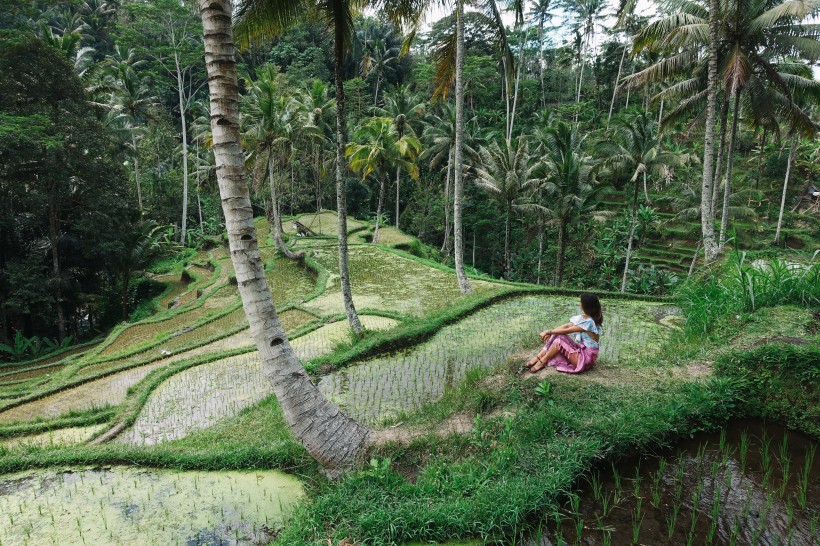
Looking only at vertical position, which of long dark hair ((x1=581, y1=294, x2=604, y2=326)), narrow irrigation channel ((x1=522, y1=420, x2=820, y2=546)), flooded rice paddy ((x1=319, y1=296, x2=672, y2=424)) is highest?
long dark hair ((x1=581, y1=294, x2=604, y2=326))

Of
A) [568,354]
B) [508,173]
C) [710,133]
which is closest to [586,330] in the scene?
[568,354]

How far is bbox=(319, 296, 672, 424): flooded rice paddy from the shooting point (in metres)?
6.84

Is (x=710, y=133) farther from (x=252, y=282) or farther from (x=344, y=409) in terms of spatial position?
(x=252, y=282)

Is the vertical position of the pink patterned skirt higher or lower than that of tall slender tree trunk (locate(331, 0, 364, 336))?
lower

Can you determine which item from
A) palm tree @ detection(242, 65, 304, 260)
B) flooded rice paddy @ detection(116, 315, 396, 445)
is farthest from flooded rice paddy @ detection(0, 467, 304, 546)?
palm tree @ detection(242, 65, 304, 260)

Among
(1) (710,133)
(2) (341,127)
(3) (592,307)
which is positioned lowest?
(3) (592,307)

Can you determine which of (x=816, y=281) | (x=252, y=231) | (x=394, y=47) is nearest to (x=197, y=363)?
(x=252, y=231)

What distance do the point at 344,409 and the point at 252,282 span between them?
9.41 ft

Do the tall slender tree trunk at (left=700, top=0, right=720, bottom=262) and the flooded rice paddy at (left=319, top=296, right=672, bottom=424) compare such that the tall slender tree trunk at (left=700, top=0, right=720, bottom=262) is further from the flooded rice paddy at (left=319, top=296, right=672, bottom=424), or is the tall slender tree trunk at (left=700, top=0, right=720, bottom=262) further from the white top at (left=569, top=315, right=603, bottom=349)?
the white top at (left=569, top=315, right=603, bottom=349)

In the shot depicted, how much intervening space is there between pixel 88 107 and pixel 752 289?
19300 millimetres

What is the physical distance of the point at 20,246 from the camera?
1623 centimetres

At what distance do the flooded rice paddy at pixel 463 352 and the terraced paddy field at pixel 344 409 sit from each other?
46mm

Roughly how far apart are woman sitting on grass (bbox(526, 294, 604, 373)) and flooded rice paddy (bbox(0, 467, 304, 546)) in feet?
10.6

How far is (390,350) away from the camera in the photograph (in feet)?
29.5
